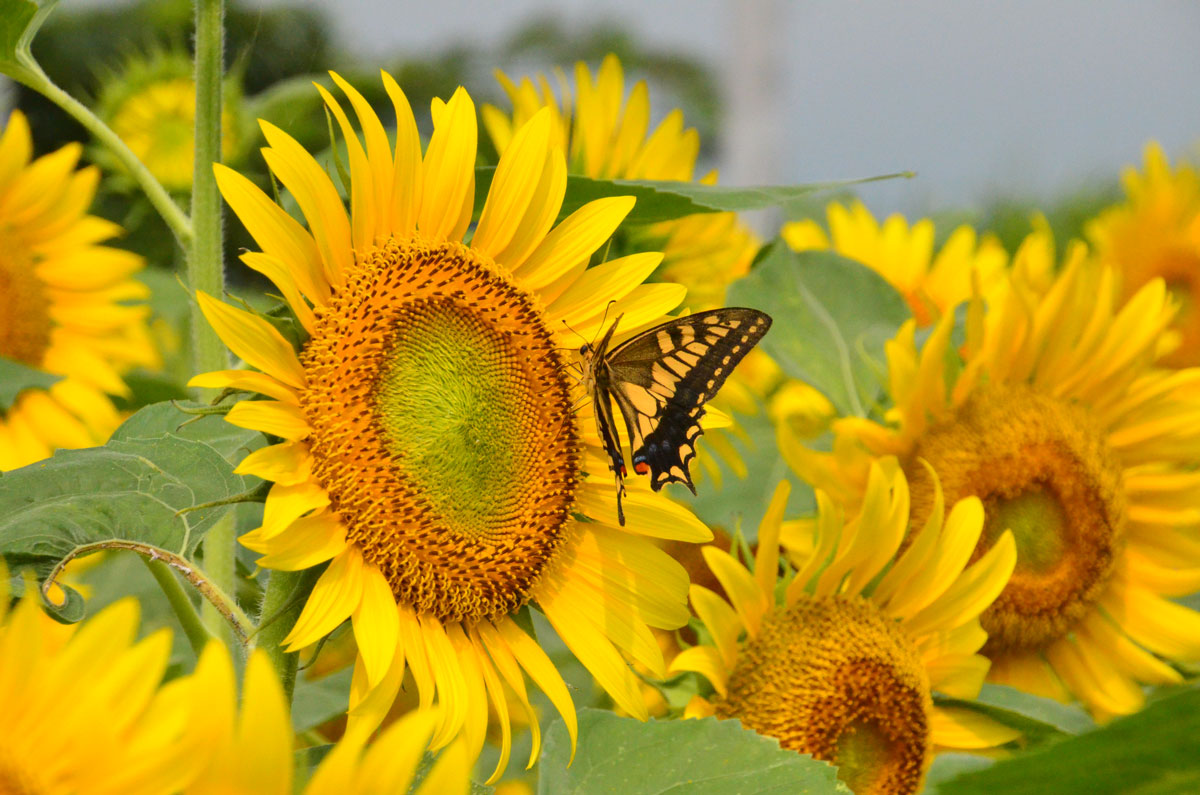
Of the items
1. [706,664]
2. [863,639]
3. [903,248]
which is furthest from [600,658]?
[903,248]

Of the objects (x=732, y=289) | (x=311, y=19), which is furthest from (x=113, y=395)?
(x=311, y=19)

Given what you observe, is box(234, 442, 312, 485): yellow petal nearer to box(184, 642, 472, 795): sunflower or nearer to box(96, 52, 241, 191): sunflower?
box(184, 642, 472, 795): sunflower

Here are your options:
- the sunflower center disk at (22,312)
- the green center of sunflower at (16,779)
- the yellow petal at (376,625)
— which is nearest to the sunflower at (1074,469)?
the yellow petal at (376,625)

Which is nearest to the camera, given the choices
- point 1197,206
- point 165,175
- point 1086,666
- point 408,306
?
point 408,306

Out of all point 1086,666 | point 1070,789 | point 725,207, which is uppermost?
point 725,207

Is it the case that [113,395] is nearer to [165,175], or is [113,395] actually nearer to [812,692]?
[165,175]

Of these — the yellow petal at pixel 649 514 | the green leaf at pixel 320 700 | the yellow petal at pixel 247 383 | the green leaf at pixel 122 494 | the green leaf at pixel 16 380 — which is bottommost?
the green leaf at pixel 320 700

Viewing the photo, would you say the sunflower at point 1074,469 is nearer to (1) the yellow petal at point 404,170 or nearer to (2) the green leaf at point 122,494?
(1) the yellow petal at point 404,170

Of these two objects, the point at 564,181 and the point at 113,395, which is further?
the point at 113,395
